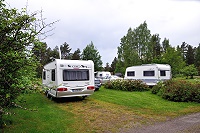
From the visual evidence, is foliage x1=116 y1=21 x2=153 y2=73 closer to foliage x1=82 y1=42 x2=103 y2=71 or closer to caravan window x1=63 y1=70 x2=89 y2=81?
foliage x1=82 y1=42 x2=103 y2=71

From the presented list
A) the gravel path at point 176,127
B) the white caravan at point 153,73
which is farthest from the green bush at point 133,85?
the gravel path at point 176,127

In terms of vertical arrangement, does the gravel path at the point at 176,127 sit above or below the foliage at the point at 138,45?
below

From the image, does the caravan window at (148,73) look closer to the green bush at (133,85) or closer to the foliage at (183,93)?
the green bush at (133,85)

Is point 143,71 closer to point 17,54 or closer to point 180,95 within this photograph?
point 180,95

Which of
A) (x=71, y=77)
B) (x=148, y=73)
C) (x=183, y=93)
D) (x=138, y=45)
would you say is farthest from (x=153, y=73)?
(x=138, y=45)

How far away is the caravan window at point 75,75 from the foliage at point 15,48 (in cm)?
624

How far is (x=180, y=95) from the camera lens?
11.4 metres

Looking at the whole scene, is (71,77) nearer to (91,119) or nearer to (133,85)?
(91,119)

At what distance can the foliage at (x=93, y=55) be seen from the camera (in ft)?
110

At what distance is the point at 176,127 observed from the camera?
6262 mm

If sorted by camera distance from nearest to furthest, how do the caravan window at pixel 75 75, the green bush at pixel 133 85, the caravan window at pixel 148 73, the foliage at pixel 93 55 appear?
the caravan window at pixel 75 75 < the green bush at pixel 133 85 < the caravan window at pixel 148 73 < the foliage at pixel 93 55

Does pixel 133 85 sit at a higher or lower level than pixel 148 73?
lower

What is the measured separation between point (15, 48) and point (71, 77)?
6.84 metres

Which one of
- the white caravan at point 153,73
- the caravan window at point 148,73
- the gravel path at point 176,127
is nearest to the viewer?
the gravel path at point 176,127
